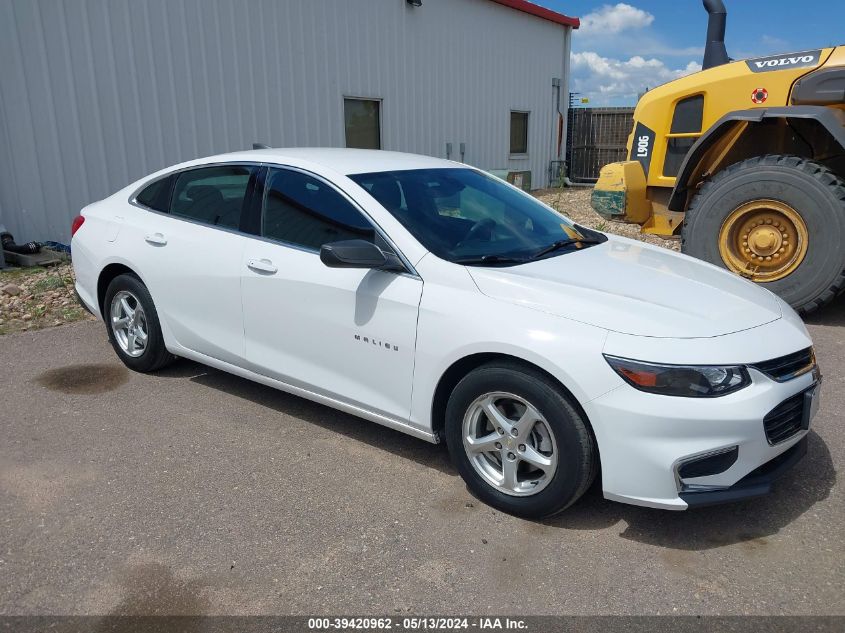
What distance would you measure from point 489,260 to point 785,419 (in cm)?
147

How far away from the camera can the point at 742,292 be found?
11.1ft

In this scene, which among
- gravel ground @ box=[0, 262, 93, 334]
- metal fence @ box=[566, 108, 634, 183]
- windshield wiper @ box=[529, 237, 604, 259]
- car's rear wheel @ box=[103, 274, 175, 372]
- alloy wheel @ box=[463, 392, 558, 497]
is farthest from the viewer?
metal fence @ box=[566, 108, 634, 183]

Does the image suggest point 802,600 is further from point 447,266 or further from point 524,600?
point 447,266

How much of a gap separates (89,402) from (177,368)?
0.71 m

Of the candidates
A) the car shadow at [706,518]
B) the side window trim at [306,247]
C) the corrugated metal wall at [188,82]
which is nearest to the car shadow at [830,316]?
the car shadow at [706,518]

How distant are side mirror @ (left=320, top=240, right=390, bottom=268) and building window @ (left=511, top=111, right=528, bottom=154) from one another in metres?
13.4

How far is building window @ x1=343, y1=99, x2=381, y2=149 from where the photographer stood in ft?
38.2

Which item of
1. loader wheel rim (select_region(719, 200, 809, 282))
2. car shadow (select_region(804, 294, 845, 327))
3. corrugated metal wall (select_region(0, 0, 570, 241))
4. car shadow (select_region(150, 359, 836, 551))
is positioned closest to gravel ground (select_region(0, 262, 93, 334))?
corrugated metal wall (select_region(0, 0, 570, 241))

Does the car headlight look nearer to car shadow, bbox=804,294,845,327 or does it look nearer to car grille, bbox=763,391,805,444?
car grille, bbox=763,391,805,444

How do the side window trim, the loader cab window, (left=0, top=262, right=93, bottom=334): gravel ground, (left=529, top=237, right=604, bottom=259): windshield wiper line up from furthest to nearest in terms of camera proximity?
the loader cab window → (left=0, top=262, right=93, bottom=334): gravel ground → (left=529, top=237, right=604, bottom=259): windshield wiper → the side window trim

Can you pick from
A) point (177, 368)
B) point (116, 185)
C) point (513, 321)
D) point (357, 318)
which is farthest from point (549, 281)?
point (116, 185)

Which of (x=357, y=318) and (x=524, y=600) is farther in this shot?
(x=357, y=318)

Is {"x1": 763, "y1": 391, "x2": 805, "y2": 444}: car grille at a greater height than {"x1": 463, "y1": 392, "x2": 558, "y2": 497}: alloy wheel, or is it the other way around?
{"x1": 763, "y1": 391, "x2": 805, "y2": 444}: car grille

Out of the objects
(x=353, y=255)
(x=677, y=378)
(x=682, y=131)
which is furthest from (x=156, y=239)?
(x=682, y=131)
